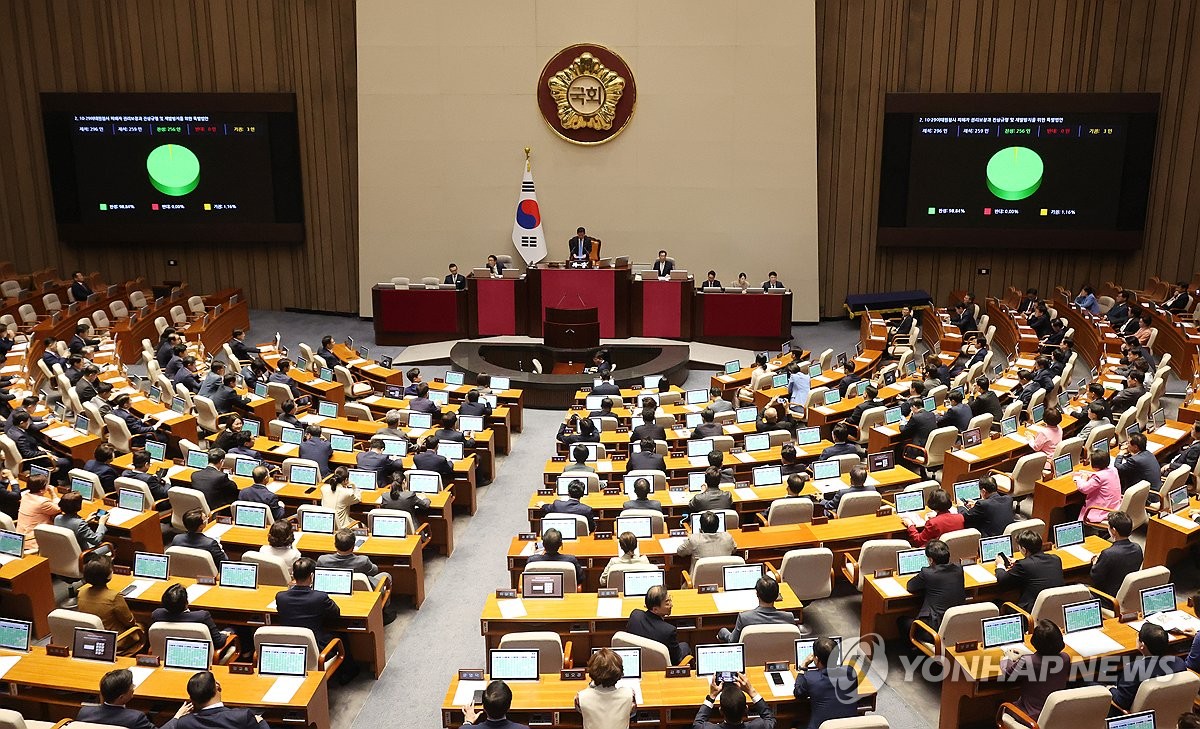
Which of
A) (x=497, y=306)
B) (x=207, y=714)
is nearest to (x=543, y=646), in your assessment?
(x=207, y=714)

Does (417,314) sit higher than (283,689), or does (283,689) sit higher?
(417,314)

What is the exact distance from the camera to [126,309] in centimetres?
1983

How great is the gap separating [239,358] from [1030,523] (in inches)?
500

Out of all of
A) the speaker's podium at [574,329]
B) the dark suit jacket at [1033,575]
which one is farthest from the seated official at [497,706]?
the speaker's podium at [574,329]

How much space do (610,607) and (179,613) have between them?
10.3 feet

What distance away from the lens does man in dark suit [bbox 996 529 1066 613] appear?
24.3 ft

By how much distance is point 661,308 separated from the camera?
19.8 metres

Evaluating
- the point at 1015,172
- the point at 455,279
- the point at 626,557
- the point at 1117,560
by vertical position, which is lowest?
the point at 626,557

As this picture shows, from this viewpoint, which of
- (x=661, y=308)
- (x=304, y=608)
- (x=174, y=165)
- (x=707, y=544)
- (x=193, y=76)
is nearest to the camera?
(x=304, y=608)

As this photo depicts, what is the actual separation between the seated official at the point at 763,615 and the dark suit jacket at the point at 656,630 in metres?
0.33

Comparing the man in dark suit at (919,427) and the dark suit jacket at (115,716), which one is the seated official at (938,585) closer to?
the man in dark suit at (919,427)

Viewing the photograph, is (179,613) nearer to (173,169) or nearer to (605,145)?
(605,145)

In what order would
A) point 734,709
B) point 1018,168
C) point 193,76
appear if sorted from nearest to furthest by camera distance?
point 734,709 → point 1018,168 → point 193,76

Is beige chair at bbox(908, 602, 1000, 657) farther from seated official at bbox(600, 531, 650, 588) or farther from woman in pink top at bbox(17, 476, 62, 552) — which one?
woman in pink top at bbox(17, 476, 62, 552)
